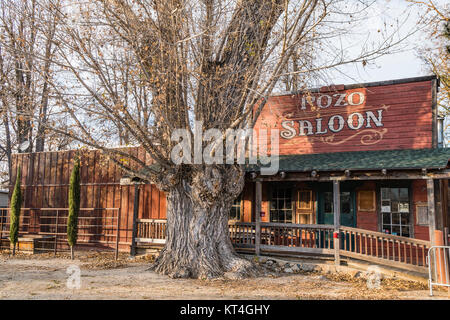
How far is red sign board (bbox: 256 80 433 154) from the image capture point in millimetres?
12188

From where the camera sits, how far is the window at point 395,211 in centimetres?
1199

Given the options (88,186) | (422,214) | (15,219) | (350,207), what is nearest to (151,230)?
(88,186)

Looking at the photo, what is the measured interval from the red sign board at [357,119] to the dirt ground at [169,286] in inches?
188

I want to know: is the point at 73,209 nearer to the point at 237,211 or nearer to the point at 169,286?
the point at 237,211

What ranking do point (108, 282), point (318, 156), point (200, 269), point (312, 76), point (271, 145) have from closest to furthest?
point (108, 282) < point (200, 269) < point (312, 76) < point (318, 156) < point (271, 145)

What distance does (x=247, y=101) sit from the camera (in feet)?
35.1

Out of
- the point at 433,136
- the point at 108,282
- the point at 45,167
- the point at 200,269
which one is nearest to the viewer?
the point at 108,282

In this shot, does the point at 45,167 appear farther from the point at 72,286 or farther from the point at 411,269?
the point at 411,269

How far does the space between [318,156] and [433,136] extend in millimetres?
3554

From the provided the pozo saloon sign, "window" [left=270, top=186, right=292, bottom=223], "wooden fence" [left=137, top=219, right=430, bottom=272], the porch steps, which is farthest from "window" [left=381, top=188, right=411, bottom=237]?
"window" [left=270, top=186, right=292, bottom=223]

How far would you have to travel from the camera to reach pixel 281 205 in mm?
13656

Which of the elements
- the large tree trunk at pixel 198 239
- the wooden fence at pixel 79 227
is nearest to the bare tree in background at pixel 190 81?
the large tree trunk at pixel 198 239

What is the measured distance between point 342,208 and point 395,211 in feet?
5.43

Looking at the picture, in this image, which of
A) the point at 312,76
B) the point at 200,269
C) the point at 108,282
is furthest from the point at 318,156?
the point at 108,282
